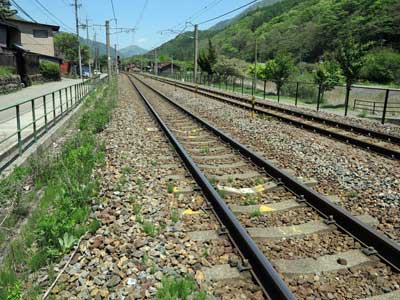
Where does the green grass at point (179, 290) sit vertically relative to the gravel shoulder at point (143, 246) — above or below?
above

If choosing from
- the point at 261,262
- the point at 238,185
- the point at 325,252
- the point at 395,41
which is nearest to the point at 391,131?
the point at 238,185

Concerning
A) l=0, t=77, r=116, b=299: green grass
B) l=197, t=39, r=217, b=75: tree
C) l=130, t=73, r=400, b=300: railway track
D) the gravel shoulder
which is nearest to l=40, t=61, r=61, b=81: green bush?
l=197, t=39, r=217, b=75: tree

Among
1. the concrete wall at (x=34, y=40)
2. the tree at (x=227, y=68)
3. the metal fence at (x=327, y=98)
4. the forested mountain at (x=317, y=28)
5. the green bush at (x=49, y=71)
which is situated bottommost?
the metal fence at (x=327, y=98)

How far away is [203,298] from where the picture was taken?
3.58 metres

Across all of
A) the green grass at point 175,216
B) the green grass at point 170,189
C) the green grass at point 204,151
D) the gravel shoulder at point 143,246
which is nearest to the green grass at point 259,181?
the gravel shoulder at point 143,246

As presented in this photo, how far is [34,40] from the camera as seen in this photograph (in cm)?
6475

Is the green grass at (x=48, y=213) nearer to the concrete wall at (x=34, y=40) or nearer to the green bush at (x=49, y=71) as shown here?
the green bush at (x=49, y=71)

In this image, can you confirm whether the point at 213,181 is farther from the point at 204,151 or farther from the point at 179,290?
the point at 179,290

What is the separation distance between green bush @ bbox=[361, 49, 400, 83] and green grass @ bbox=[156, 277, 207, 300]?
250 ft

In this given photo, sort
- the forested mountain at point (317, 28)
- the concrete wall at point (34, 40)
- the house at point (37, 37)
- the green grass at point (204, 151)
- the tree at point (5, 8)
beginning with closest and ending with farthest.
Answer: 1. the green grass at point (204, 151)
2. the tree at point (5, 8)
3. the concrete wall at point (34, 40)
4. the house at point (37, 37)
5. the forested mountain at point (317, 28)

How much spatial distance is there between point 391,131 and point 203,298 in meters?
12.4

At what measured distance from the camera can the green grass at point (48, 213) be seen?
421cm

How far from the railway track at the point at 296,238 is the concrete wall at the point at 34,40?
215 feet

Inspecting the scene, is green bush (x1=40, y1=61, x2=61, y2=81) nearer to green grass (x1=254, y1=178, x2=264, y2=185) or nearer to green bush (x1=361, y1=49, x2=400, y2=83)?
green grass (x1=254, y1=178, x2=264, y2=185)
